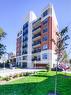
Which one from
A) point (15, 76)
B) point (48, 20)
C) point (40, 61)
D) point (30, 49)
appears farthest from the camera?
point (30, 49)

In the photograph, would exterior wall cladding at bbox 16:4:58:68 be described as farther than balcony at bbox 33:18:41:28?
No

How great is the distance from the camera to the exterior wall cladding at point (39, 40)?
7044cm

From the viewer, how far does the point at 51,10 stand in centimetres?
7212

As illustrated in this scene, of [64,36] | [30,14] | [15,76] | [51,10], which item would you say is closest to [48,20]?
[51,10]

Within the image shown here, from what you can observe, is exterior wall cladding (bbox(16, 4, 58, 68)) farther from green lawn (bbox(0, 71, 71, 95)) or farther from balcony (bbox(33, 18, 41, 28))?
green lawn (bbox(0, 71, 71, 95))

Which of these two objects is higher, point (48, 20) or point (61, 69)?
point (48, 20)

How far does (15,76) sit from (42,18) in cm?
4801

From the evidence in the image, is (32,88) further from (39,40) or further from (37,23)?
(37,23)

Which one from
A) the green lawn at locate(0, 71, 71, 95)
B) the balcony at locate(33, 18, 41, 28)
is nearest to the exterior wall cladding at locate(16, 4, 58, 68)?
the balcony at locate(33, 18, 41, 28)

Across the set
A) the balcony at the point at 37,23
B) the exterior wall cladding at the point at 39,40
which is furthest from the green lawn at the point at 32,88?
the balcony at the point at 37,23

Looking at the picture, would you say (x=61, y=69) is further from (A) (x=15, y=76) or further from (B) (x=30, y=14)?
(B) (x=30, y=14)

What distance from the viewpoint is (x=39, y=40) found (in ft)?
257

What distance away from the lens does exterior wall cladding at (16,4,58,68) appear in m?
70.4

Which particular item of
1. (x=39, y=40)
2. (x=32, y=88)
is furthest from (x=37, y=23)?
(x=32, y=88)
